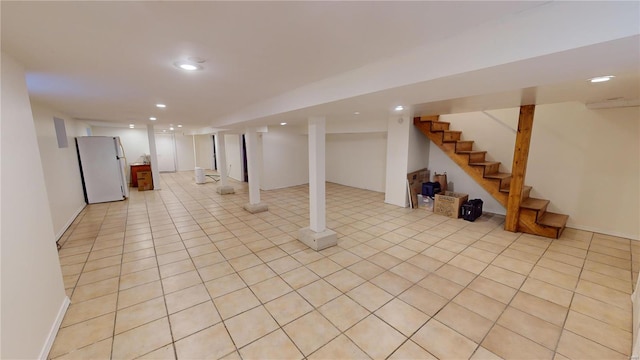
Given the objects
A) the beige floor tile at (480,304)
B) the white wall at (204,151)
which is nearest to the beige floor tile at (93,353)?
the beige floor tile at (480,304)

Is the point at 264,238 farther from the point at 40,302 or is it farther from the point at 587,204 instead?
the point at 587,204

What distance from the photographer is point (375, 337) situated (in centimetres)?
196

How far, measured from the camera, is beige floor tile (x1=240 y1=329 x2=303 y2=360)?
179 cm

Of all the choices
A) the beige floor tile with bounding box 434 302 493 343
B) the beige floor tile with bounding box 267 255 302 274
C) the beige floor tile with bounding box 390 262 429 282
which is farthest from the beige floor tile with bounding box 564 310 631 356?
the beige floor tile with bounding box 267 255 302 274

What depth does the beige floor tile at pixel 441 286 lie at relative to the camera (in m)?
2.50

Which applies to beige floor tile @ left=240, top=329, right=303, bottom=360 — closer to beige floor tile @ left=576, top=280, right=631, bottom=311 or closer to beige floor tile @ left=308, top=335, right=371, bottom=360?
beige floor tile @ left=308, top=335, right=371, bottom=360

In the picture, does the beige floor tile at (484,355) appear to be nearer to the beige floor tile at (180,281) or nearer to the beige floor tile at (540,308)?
the beige floor tile at (540,308)

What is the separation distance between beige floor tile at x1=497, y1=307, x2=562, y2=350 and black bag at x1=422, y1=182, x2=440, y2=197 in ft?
10.6

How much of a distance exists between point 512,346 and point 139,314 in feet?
10.4

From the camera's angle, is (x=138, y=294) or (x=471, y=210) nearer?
(x=138, y=294)

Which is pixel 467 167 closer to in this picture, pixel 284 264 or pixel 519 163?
pixel 519 163

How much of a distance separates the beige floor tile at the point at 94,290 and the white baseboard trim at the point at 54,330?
0.12 m

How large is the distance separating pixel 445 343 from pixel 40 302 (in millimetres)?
3100

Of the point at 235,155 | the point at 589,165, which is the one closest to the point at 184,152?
the point at 235,155
